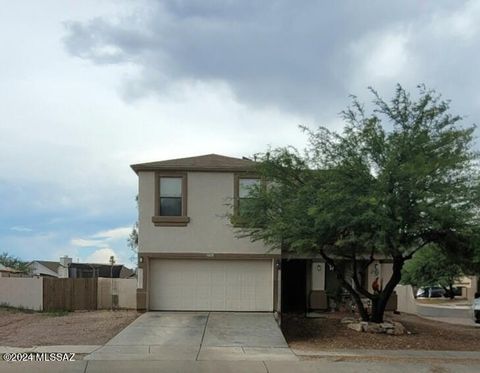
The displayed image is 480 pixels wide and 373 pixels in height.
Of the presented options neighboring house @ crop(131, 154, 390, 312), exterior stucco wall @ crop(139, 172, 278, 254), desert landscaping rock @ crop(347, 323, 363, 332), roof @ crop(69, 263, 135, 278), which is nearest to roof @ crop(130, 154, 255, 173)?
neighboring house @ crop(131, 154, 390, 312)

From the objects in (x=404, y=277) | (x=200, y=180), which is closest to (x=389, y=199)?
(x=200, y=180)

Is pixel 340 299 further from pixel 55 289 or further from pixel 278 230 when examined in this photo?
pixel 55 289

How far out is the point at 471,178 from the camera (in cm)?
1772

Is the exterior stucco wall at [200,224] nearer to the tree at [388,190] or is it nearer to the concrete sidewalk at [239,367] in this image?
the tree at [388,190]

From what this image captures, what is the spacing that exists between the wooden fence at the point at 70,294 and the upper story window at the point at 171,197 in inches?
187

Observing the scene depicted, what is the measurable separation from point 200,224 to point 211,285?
7.70 feet

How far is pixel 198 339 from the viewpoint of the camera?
1633 cm

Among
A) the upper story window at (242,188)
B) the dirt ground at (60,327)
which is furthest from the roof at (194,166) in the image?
the dirt ground at (60,327)

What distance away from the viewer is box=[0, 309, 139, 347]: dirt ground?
52.7ft

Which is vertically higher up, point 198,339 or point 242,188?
point 242,188

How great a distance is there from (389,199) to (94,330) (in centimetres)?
933

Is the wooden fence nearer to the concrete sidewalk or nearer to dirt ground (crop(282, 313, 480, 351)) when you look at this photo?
dirt ground (crop(282, 313, 480, 351))

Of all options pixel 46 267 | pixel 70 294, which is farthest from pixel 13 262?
pixel 70 294

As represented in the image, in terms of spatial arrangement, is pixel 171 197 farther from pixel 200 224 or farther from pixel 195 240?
pixel 195 240
